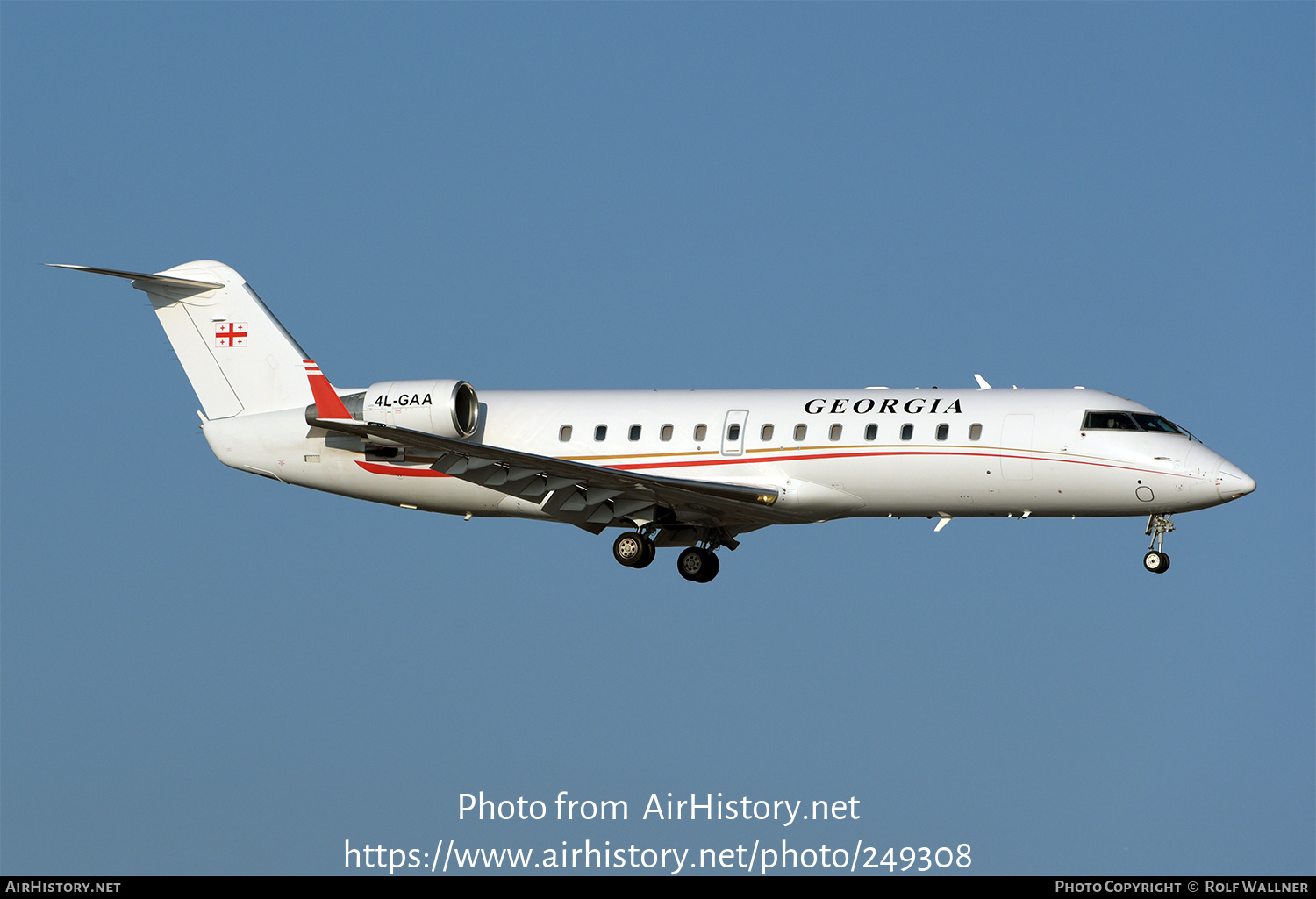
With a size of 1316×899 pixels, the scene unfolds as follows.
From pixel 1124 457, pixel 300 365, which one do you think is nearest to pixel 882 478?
pixel 1124 457

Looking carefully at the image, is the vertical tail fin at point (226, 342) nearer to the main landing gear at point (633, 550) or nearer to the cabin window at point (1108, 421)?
the main landing gear at point (633, 550)

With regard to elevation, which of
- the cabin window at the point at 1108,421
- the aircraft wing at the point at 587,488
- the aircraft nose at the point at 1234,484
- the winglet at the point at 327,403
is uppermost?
the cabin window at the point at 1108,421

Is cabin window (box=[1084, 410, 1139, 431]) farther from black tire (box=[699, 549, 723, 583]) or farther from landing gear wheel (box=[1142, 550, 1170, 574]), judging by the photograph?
black tire (box=[699, 549, 723, 583])

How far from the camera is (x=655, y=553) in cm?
3397

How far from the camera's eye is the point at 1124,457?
97.6ft

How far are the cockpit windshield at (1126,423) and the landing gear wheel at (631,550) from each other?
893 cm

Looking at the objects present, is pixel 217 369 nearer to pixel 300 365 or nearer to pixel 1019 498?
pixel 300 365

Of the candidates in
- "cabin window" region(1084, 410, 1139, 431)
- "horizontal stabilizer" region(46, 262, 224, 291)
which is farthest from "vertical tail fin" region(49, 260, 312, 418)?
"cabin window" region(1084, 410, 1139, 431)

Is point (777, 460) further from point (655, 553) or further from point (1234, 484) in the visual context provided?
point (1234, 484)

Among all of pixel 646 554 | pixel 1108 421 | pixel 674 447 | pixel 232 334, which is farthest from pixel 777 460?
pixel 232 334

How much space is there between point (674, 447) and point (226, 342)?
34.7 feet

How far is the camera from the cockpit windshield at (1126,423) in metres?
30.1

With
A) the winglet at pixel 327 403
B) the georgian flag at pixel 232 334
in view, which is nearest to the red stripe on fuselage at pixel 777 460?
the winglet at pixel 327 403

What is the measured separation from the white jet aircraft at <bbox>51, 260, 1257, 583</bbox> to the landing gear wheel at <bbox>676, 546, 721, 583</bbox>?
0.04 metres
